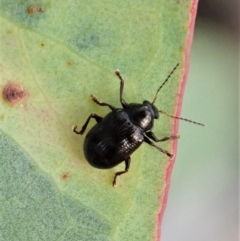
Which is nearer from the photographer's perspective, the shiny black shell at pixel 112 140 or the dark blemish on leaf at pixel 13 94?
the dark blemish on leaf at pixel 13 94

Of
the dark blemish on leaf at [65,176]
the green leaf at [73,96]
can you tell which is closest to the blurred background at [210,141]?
the green leaf at [73,96]

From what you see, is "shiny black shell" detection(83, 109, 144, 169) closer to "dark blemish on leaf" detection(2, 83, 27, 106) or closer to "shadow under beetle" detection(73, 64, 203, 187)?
"shadow under beetle" detection(73, 64, 203, 187)

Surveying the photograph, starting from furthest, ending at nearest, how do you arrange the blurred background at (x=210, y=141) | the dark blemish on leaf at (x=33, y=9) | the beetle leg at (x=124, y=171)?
the blurred background at (x=210, y=141)
the beetle leg at (x=124, y=171)
the dark blemish on leaf at (x=33, y=9)

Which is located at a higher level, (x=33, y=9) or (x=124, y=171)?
(x=33, y=9)

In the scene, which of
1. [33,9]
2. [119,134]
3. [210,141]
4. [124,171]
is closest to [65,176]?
[124,171]

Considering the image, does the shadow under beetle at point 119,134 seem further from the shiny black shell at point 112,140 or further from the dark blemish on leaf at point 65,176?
the dark blemish on leaf at point 65,176

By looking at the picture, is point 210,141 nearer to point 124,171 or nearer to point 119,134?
point 119,134

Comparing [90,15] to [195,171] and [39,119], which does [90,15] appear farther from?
[195,171]
